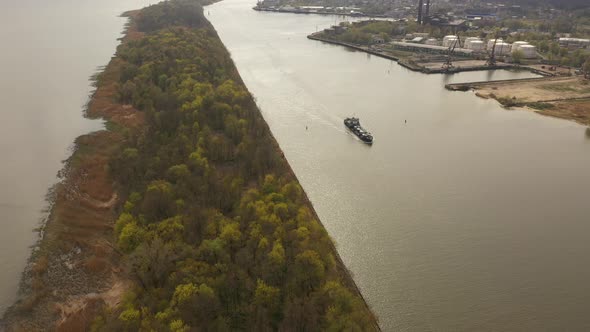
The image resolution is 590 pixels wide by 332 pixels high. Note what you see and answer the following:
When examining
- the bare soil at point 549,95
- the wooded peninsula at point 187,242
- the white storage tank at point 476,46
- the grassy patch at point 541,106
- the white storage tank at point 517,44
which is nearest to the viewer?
the wooded peninsula at point 187,242

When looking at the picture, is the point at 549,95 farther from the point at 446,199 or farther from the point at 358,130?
the point at 446,199

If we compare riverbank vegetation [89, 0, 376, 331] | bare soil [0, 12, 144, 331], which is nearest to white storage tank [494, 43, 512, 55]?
riverbank vegetation [89, 0, 376, 331]

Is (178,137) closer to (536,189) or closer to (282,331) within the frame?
(282,331)

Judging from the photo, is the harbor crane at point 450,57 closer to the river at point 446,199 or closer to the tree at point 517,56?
the tree at point 517,56

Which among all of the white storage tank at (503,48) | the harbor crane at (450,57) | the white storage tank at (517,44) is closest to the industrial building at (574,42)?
the white storage tank at (517,44)

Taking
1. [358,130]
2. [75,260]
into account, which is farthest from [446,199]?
[75,260]
